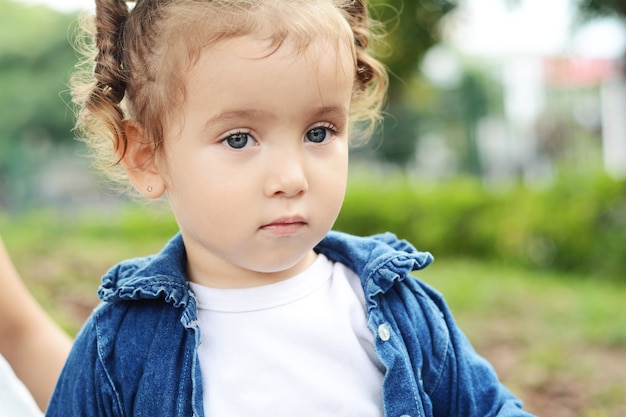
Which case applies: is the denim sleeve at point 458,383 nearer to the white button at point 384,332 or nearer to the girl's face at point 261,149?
the white button at point 384,332

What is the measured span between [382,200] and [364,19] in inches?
307

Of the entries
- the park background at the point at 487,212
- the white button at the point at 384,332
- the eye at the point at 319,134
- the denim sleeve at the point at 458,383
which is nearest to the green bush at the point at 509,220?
the park background at the point at 487,212

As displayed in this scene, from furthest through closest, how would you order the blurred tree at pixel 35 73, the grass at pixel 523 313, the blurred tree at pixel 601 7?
the blurred tree at pixel 35 73
the blurred tree at pixel 601 7
the grass at pixel 523 313

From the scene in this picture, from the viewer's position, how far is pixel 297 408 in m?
1.59

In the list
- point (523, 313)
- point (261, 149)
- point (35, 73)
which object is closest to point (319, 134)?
point (261, 149)

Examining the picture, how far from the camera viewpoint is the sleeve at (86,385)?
5.26 ft

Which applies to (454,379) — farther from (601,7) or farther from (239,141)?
(601,7)

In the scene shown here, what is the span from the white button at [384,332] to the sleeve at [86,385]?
1.82 feet

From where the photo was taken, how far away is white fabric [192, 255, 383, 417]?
1602 mm

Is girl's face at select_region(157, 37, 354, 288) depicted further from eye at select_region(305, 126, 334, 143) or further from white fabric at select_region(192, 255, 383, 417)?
white fabric at select_region(192, 255, 383, 417)

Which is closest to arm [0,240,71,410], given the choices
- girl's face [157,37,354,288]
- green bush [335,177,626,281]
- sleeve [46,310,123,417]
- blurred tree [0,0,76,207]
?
sleeve [46,310,123,417]

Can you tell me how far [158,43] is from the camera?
1.57 m

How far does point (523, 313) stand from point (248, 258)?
418 cm

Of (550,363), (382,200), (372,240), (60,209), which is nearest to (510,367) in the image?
(550,363)
